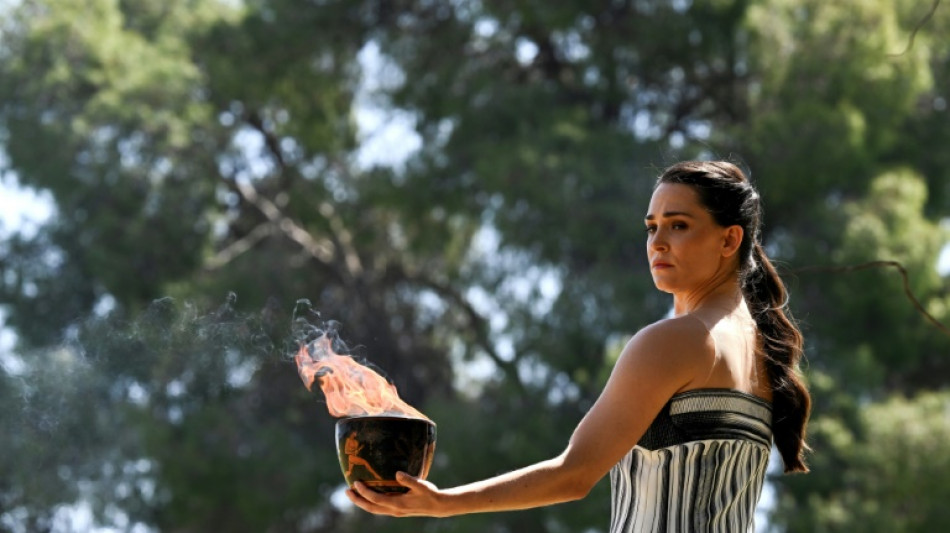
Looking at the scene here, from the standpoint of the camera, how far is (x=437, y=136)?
1075 centimetres

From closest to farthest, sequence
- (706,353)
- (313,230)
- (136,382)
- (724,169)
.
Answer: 1. (706,353)
2. (724,169)
3. (136,382)
4. (313,230)

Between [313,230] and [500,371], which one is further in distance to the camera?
[313,230]

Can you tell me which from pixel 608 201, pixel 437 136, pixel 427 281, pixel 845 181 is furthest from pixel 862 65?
pixel 427 281

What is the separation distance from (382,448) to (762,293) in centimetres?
59

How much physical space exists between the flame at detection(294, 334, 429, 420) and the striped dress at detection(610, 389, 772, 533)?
364mm

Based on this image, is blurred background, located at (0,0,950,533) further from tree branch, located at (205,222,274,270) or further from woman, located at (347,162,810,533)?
woman, located at (347,162,810,533)

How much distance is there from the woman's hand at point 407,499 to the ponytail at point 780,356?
19.5 inches

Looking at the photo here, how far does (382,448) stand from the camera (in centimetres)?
189

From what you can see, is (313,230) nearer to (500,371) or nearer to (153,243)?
(153,243)

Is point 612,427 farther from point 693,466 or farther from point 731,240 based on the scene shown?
point 731,240

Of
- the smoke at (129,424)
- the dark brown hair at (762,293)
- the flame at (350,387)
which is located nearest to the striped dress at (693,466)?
the dark brown hair at (762,293)

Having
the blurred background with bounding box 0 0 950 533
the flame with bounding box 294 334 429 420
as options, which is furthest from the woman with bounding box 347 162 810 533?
the blurred background with bounding box 0 0 950 533

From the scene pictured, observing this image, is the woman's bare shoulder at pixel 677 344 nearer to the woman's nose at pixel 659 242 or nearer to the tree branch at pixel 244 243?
the woman's nose at pixel 659 242

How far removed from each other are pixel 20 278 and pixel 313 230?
2428 mm
